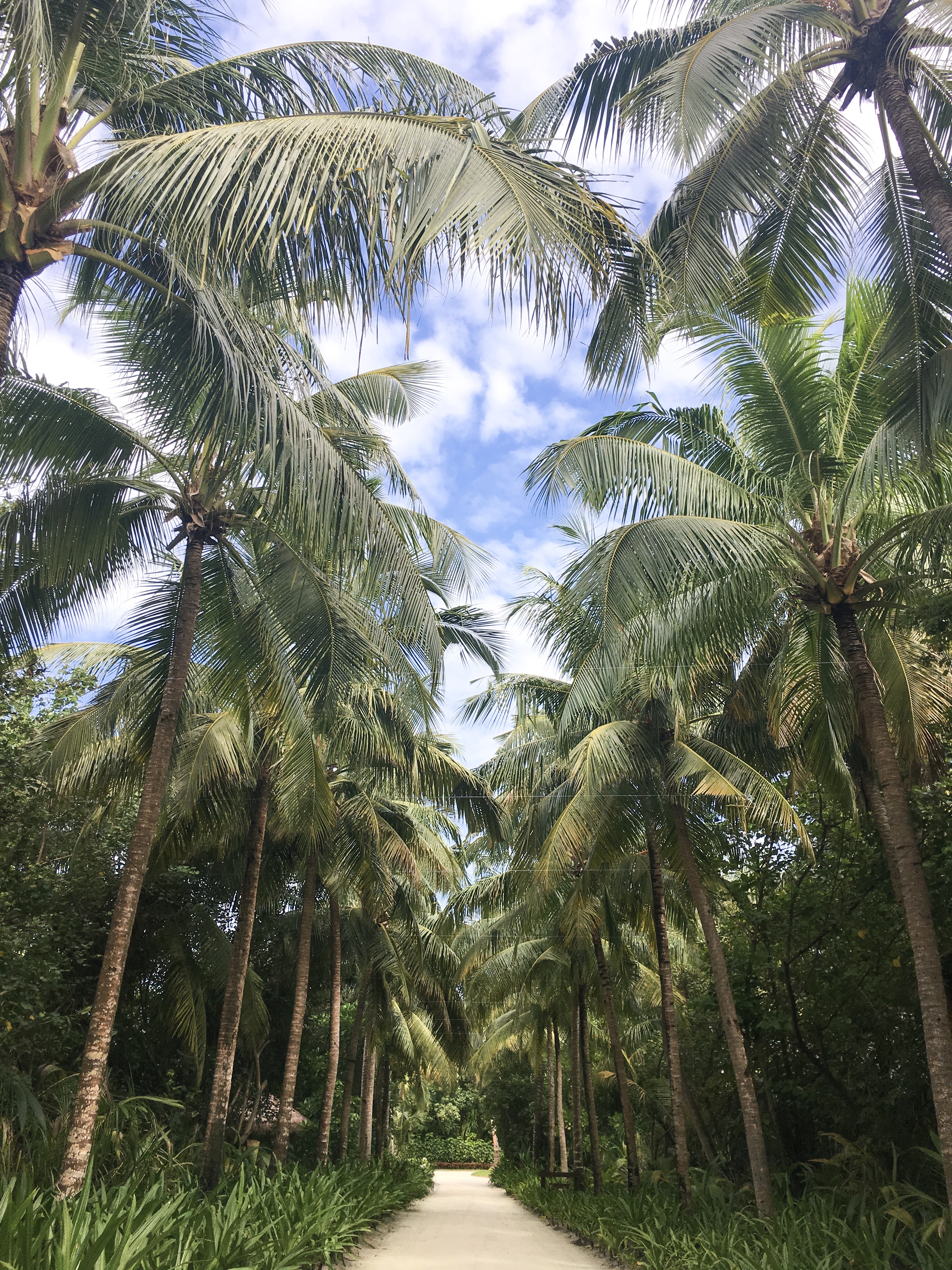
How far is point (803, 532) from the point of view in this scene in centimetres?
823

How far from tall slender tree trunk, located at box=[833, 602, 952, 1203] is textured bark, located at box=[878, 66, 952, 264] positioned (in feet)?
9.90

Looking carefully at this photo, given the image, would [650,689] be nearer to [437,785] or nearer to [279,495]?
[437,785]

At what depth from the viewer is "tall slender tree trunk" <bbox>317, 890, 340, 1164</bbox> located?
14.6m

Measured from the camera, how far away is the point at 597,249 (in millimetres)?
4730

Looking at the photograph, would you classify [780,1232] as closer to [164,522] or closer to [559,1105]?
[164,522]

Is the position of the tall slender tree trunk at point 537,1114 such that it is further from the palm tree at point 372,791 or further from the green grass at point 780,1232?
the green grass at point 780,1232

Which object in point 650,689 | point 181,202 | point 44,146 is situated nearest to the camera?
point 181,202

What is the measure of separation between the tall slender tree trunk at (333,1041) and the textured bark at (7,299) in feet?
39.4

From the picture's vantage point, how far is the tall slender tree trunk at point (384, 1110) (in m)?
24.0

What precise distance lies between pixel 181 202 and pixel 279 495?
2.16m

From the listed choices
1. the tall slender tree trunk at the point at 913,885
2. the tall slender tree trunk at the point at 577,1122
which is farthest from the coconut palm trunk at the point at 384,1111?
the tall slender tree trunk at the point at 913,885

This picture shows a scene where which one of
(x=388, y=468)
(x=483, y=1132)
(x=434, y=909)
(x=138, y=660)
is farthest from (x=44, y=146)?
(x=483, y=1132)

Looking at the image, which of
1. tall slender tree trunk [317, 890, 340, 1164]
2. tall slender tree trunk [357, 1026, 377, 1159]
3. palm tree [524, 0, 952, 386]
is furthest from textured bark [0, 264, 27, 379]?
tall slender tree trunk [357, 1026, 377, 1159]

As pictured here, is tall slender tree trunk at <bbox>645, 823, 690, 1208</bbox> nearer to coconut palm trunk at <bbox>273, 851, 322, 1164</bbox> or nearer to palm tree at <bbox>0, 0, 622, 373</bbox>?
coconut palm trunk at <bbox>273, 851, 322, 1164</bbox>
